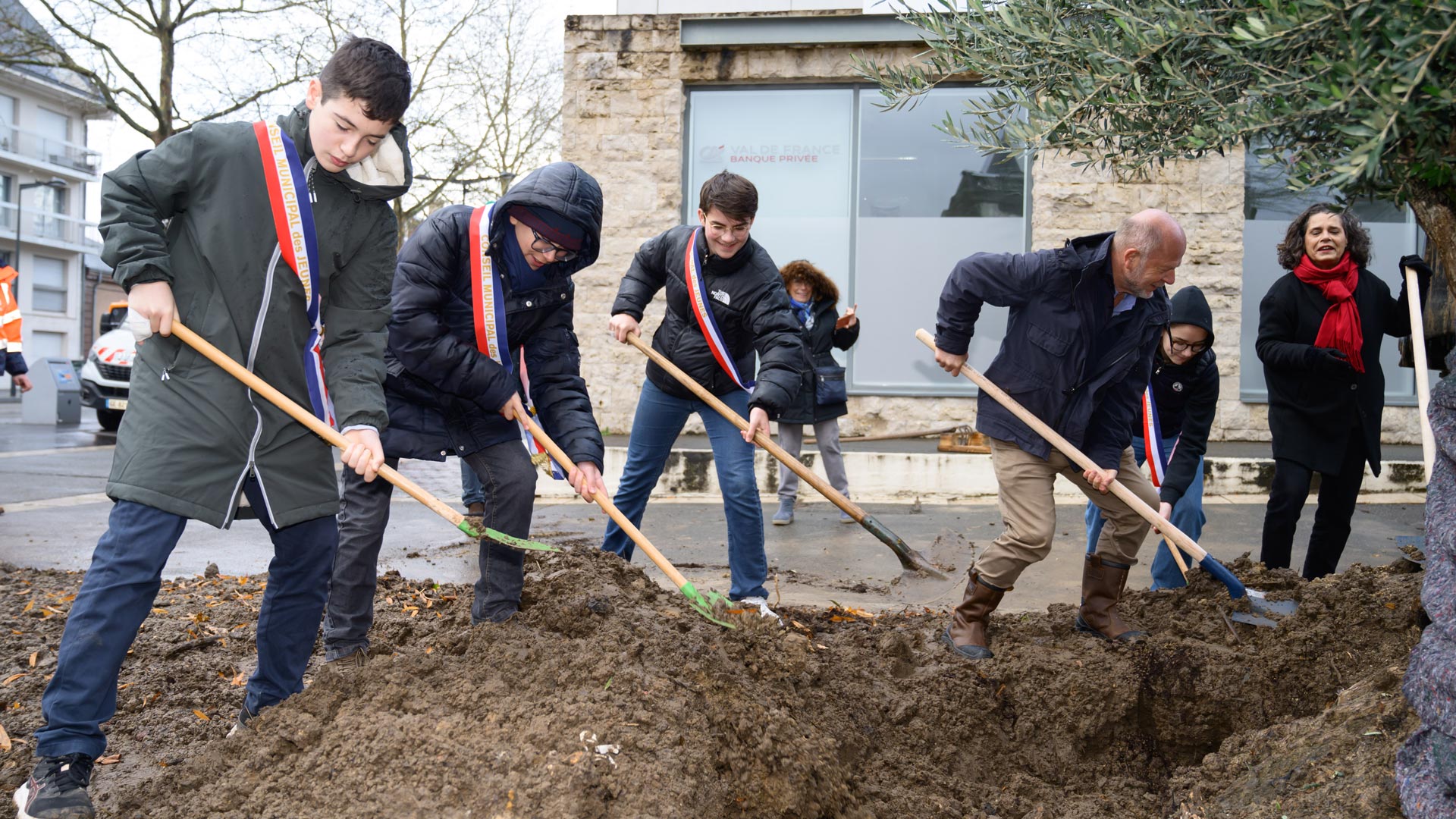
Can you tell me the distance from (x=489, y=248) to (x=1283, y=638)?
10.2 ft

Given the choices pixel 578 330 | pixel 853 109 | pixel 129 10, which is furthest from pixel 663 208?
pixel 129 10

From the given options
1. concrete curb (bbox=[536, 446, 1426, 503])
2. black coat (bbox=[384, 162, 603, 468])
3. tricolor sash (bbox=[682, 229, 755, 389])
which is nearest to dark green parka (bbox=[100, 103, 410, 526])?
black coat (bbox=[384, 162, 603, 468])

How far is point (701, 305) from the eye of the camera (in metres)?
4.63

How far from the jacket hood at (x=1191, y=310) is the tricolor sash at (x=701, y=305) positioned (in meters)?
1.94

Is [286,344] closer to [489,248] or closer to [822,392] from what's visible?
[489,248]

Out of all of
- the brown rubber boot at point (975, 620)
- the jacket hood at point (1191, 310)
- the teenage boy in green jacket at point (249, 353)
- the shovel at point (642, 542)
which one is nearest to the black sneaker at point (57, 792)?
the teenage boy in green jacket at point (249, 353)

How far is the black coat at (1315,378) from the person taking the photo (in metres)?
4.65

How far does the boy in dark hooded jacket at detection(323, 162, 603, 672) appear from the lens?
11.3 ft

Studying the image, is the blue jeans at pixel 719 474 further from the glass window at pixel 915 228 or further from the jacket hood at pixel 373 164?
the glass window at pixel 915 228

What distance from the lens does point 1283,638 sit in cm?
379

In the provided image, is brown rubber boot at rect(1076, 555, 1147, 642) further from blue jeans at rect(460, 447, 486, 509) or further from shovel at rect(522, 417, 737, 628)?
blue jeans at rect(460, 447, 486, 509)

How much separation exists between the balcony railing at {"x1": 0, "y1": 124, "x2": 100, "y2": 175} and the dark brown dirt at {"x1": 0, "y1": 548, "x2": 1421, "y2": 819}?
46.8 metres

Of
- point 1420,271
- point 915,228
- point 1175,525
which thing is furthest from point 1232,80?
point 915,228

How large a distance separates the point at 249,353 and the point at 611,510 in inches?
52.4
